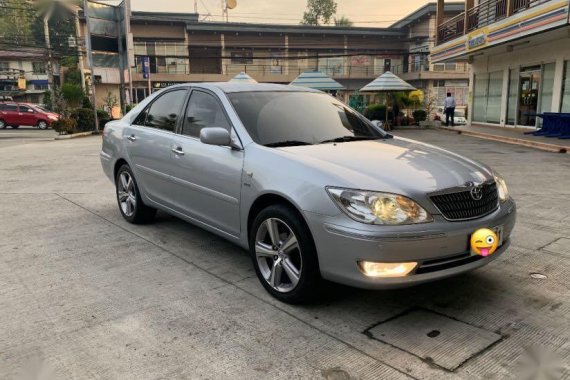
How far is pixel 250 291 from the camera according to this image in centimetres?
362

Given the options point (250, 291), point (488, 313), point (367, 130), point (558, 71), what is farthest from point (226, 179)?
point (558, 71)

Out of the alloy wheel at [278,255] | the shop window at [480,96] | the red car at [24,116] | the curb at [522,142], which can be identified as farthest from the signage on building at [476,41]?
the red car at [24,116]

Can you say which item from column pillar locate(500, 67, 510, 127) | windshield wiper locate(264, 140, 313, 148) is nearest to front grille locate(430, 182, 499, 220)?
windshield wiper locate(264, 140, 313, 148)

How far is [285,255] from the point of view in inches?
131

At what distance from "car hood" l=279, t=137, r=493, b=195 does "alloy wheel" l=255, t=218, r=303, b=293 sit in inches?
19.9

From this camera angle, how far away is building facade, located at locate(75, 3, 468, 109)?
4156 centimetres

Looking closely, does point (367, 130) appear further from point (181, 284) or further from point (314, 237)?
point (181, 284)

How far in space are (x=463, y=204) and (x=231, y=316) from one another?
66.4 inches

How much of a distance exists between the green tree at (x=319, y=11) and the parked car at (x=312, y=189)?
67.3 meters

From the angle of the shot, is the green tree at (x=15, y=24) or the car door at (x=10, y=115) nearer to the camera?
the car door at (x=10, y=115)

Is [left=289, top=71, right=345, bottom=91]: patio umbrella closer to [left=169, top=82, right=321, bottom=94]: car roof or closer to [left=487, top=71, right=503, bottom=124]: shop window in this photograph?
[left=487, top=71, right=503, bottom=124]: shop window

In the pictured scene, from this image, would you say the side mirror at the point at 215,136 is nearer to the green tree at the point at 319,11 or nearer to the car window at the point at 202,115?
the car window at the point at 202,115

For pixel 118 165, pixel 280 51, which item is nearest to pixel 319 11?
pixel 280 51

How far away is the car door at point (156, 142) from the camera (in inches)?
182
